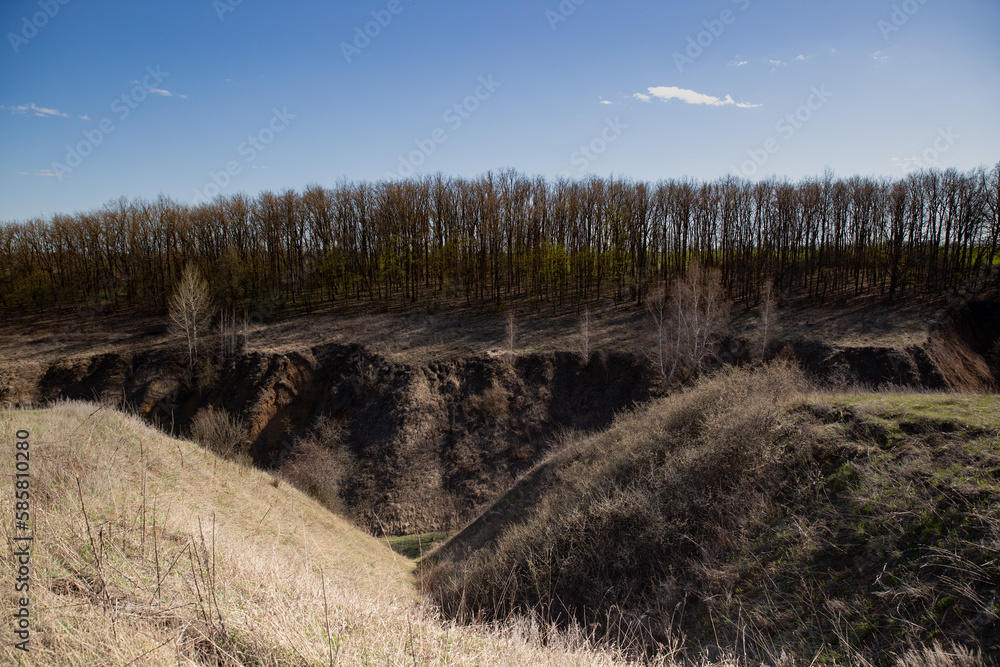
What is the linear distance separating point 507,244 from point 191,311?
1072 inches

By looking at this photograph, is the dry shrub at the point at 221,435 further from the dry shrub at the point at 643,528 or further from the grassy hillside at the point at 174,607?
the dry shrub at the point at 643,528

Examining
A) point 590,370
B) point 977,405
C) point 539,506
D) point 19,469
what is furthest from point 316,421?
point 977,405

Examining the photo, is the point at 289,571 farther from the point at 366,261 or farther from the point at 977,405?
the point at 366,261

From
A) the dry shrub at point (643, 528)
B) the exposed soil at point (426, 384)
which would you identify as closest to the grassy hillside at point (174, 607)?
the dry shrub at point (643, 528)

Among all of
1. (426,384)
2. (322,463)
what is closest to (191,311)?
(322,463)

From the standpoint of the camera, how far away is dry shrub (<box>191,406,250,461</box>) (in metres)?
18.8

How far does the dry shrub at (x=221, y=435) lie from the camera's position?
1883cm

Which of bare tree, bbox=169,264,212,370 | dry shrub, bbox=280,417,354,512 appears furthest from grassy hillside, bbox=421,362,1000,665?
bare tree, bbox=169,264,212,370

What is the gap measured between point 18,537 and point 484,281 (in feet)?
131

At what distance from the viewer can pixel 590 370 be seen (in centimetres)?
3356

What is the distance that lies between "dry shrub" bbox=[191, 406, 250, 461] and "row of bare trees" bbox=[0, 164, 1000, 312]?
55.6 ft

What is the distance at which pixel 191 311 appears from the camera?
35188 mm

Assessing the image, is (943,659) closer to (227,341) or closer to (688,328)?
(688,328)

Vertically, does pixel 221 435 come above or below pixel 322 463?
above
